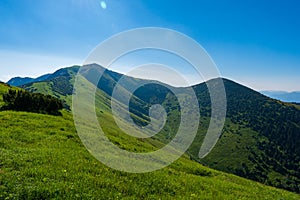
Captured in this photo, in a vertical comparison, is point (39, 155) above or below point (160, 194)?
above

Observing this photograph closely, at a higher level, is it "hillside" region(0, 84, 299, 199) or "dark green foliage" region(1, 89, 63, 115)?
"dark green foliage" region(1, 89, 63, 115)

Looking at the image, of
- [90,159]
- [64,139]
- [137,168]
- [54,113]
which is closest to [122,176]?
[137,168]

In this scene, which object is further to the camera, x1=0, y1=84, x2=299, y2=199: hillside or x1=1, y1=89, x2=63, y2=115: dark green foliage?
x1=1, y1=89, x2=63, y2=115: dark green foliage

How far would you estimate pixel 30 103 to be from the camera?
1734 inches

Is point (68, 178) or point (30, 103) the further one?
point (30, 103)

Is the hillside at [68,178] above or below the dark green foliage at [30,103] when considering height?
below

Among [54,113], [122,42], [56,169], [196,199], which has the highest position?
[122,42]

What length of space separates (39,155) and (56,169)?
3.54m

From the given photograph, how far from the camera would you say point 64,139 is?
30.0m

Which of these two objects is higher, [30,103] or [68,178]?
[30,103]

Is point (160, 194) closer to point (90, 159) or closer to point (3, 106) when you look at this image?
point (90, 159)

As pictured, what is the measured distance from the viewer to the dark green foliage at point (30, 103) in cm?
4334

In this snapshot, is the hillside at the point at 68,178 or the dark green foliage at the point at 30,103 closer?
the hillside at the point at 68,178

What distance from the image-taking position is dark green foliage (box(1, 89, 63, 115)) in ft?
142
